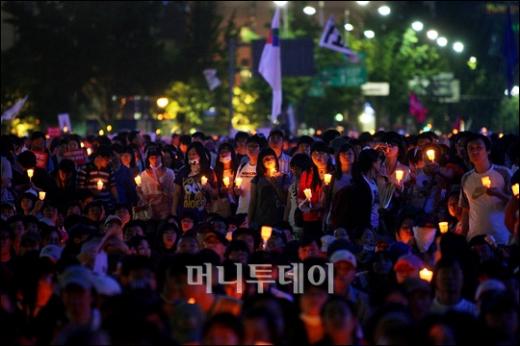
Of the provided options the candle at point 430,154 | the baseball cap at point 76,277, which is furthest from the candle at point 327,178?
the baseball cap at point 76,277

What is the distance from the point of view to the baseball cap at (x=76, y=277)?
10.3m

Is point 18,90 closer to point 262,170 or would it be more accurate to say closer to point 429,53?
point 429,53

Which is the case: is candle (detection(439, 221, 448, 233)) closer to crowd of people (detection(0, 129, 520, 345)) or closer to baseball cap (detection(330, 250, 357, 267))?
crowd of people (detection(0, 129, 520, 345))

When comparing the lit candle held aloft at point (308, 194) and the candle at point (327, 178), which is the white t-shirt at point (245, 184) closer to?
the lit candle held aloft at point (308, 194)

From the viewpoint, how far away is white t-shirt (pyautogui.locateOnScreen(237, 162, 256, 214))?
17719mm

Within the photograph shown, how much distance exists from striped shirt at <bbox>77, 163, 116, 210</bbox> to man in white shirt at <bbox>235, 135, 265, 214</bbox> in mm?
1764

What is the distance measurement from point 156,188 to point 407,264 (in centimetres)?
707

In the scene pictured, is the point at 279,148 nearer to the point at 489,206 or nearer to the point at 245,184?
the point at 245,184

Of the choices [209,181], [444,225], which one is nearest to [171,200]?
[209,181]

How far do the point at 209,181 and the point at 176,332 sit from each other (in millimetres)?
8280

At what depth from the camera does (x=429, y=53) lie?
66312mm

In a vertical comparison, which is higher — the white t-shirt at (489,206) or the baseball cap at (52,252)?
the white t-shirt at (489,206)

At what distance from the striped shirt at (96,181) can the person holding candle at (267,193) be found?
242 cm

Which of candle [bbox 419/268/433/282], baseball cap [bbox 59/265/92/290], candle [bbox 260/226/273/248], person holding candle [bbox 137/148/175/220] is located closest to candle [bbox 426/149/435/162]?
person holding candle [bbox 137/148/175/220]
